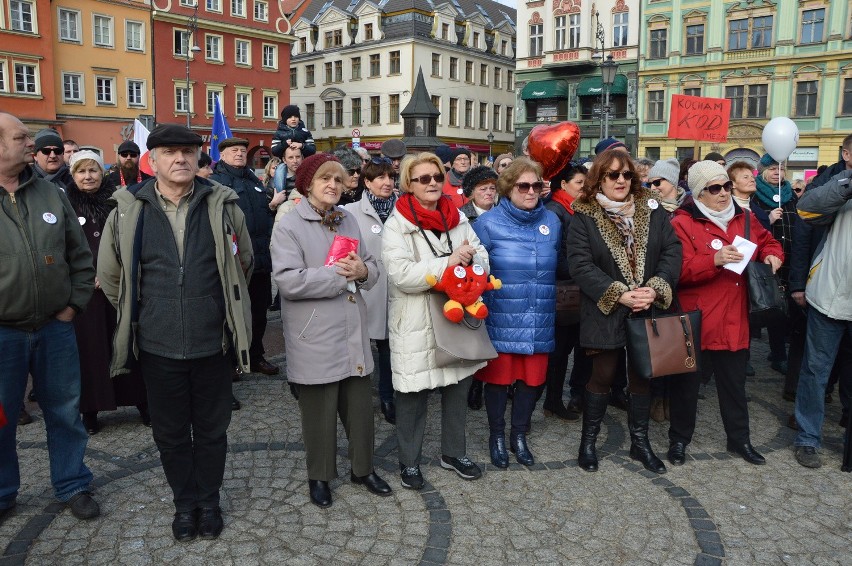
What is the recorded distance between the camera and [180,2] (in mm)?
39719

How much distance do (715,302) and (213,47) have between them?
138 feet

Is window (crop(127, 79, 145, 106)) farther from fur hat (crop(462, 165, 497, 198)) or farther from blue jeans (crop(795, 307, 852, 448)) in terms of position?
blue jeans (crop(795, 307, 852, 448))

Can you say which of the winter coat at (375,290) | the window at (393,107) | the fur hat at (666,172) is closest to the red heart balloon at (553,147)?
the fur hat at (666,172)

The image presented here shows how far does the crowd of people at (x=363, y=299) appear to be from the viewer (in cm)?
366

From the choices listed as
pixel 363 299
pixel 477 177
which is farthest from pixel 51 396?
pixel 477 177

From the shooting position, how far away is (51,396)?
13.1 feet

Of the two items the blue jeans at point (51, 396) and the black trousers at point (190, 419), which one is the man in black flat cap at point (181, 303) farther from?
the blue jeans at point (51, 396)

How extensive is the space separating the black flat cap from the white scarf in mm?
3456

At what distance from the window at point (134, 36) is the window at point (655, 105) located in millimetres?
29802

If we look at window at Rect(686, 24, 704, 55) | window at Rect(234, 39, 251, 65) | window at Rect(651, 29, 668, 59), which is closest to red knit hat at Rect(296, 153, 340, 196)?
window at Rect(686, 24, 704, 55)

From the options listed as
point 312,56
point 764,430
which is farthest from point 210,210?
point 312,56

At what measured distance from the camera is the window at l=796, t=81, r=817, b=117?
36912 millimetres

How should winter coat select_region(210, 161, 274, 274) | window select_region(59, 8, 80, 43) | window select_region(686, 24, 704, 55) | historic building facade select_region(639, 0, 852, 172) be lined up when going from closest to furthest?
winter coat select_region(210, 161, 274, 274) < window select_region(59, 8, 80, 43) < historic building facade select_region(639, 0, 852, 172) < window select_region(686, 24, 704, 55)

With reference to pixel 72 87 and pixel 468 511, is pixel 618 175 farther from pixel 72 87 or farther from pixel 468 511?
pixel 72 87
